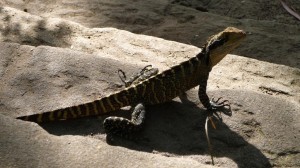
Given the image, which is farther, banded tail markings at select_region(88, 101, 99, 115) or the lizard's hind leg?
banded tail markings at select_region(88, 101, 99, 115)

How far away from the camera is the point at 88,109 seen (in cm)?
584

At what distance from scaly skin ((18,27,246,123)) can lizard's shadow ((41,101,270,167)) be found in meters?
0.13

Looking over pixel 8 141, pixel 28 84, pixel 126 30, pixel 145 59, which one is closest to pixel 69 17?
pixel 126 30

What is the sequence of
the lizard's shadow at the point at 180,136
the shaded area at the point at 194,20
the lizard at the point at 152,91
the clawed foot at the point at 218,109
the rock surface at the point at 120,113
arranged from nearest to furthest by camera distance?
the rock surface at the point at 120,113 → the lizard's shadow at the point at 180,136 → the lizard at the point at 152,91 → the clawed foot at the point at 218,109 → the shaded area at the point at 194,20

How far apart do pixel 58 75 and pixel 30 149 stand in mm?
1771

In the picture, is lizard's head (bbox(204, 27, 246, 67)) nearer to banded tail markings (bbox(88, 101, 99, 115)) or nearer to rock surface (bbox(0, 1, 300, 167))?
rock surface (bbox(0, 1, 300, 167))

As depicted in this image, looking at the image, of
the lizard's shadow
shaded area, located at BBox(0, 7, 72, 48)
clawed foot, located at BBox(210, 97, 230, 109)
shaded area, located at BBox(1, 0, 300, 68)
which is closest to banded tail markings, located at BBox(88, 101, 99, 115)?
the lizard's shadow

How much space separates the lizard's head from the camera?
6250mm

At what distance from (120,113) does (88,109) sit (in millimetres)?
474

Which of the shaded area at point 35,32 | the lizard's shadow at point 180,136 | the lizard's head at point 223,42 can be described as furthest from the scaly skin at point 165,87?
the shaded area at point 35,32

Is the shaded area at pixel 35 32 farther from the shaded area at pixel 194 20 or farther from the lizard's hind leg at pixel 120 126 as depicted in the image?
the lizard's hind leg at pixel 120 126

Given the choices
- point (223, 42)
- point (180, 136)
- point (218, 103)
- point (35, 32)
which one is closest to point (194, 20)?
point (35, 32)

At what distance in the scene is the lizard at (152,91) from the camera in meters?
5.67

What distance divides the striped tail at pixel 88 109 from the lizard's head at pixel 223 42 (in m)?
1.36
